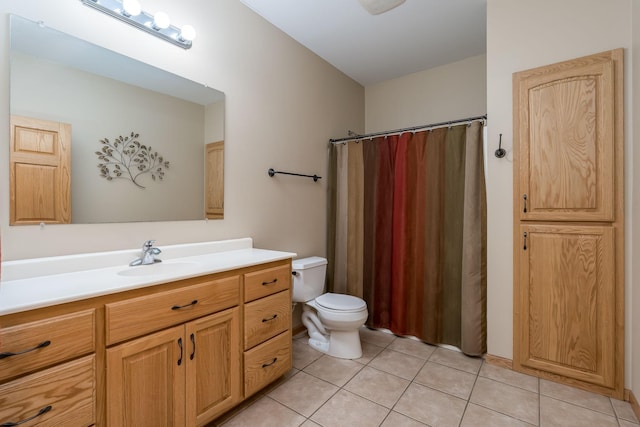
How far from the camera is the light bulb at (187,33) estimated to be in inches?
68.1

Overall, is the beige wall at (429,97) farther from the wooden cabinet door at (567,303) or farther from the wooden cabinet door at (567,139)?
the wooden cabinet door at (567,303)

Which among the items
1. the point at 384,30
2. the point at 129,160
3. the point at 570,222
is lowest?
the point at 570,222

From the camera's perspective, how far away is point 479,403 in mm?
1709

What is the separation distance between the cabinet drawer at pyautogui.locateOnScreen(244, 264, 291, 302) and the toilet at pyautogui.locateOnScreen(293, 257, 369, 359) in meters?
0.50

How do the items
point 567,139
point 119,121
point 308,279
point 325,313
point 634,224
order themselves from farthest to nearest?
point 308,279
point 325,313
point 567,139
point 634,224
point 119,121

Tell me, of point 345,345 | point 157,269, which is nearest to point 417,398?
point 345,345

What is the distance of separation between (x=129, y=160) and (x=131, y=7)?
76 centimetres

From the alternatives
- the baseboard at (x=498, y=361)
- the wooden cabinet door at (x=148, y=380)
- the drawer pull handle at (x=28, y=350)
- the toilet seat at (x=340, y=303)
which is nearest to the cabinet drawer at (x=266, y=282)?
the wooden cabinet door at (x=148, y=380)

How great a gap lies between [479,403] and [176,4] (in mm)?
2905

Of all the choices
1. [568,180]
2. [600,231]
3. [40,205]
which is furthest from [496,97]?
[40,205]

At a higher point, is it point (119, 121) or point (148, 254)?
point (119, 121)

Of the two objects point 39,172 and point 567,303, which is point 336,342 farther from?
point 39,172

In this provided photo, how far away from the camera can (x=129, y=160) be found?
162 cm

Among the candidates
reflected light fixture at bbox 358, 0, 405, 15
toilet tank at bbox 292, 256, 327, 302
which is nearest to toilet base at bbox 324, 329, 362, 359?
toilet tank at bbox 292, 256, 327, 302
